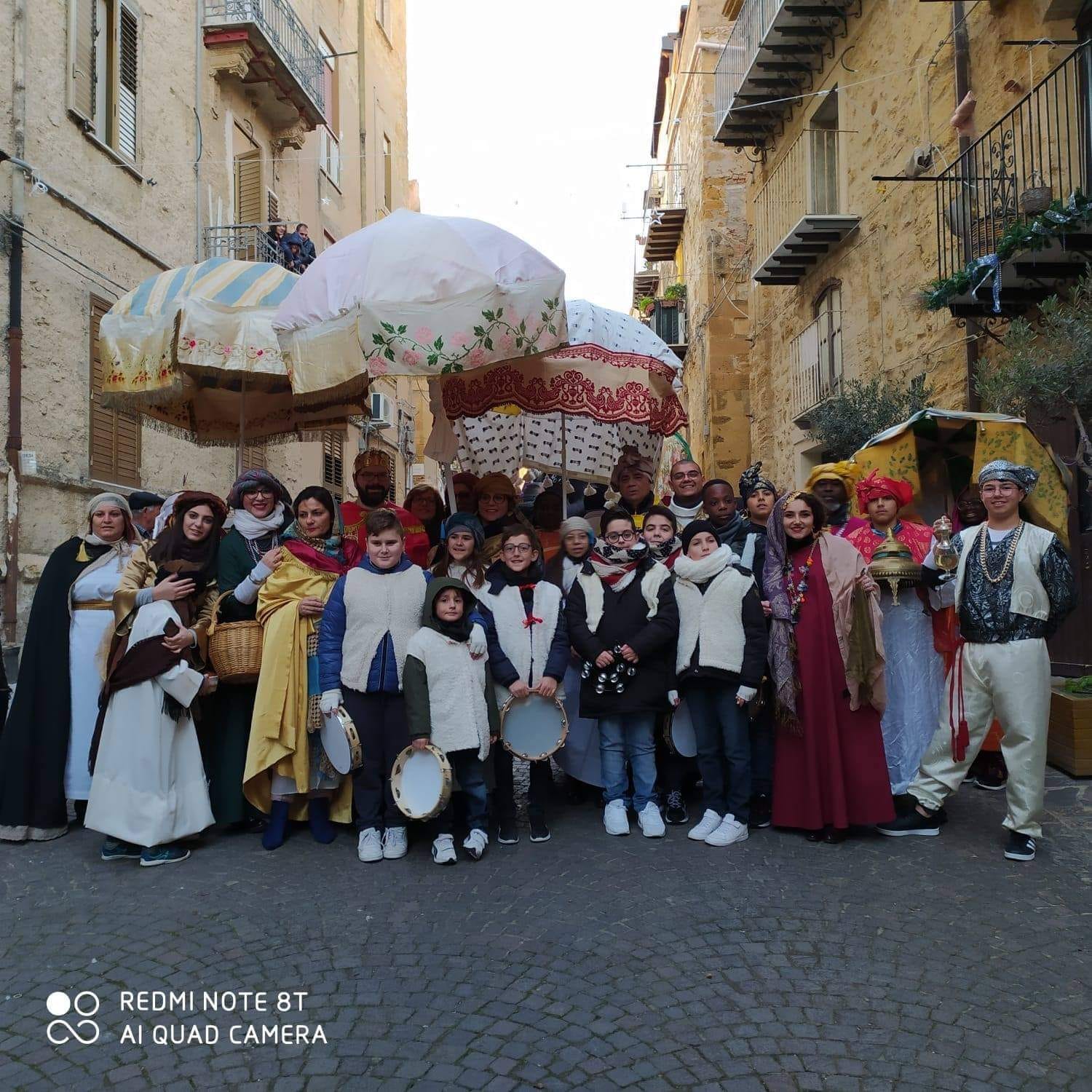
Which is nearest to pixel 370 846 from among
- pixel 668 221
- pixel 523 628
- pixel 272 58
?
pixel 523 628

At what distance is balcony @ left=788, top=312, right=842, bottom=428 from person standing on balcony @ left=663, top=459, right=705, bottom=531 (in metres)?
6.94

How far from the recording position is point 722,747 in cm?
543

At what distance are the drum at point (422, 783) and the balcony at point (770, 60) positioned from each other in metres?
11.7

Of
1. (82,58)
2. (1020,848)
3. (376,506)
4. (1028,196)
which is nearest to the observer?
(1020,848)

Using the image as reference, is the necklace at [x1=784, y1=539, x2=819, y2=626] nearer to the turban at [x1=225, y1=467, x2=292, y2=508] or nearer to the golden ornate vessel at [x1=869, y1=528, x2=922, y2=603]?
the golden ornate vessel at [x1=869, y1=528, x2=922, y2=603]

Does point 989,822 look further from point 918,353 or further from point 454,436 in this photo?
point 918,353

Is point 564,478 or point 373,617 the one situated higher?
point 564,478

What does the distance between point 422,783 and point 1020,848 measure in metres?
2.95

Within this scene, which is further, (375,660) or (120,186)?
(120,186)

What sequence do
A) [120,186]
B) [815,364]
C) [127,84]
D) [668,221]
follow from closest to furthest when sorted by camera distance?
[120,186] → [127,84] → [815,364] → [668,221]

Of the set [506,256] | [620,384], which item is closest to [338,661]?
[506,256]

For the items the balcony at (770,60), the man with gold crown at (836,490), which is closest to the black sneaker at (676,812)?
the man with gold crown at (836,490)

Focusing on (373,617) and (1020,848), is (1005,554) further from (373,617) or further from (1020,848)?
(373,617)

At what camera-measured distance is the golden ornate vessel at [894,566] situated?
550 centimetres
